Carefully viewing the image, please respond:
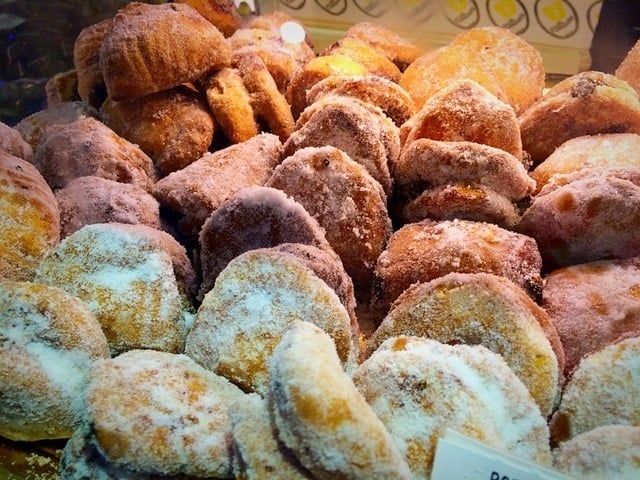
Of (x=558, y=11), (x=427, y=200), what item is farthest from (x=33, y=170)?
(x=558, y=11)

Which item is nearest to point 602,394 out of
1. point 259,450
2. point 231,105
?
point 259,450

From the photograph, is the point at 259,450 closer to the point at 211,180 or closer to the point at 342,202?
the point at 342,202

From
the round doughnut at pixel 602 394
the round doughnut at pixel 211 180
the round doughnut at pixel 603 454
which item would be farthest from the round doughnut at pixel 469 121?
the round doughnut at pixel 603 454

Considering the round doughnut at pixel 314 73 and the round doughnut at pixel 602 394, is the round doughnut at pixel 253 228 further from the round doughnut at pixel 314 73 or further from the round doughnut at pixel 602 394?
the round doughnut at pixel 314 73

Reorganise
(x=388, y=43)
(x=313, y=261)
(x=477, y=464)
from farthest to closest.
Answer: (x=388, y=43)
(x=313, y=261)
(x=477, y=464)

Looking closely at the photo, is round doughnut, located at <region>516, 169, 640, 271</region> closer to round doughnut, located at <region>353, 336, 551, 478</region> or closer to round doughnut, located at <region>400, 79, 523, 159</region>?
round doughnut, located at <region>400, 79, 523, 159</region>

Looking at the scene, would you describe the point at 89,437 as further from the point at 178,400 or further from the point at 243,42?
the point at 243,42
